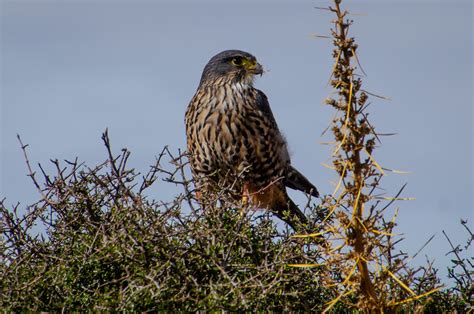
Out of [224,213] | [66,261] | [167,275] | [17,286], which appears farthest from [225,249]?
[17,286]

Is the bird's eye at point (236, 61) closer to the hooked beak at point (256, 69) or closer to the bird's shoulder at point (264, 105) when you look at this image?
the hooked beak at point (256, 69)

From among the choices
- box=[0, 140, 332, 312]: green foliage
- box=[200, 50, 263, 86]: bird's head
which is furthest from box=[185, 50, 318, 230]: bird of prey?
box=[0, 140, 332, 312]: green foliage

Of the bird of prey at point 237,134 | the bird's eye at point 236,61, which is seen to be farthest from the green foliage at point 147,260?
the bird's eye at point 236,61

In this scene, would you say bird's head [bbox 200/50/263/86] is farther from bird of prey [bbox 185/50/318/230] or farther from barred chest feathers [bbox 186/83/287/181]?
barred chest feathers [bbox 186/83/287/181]

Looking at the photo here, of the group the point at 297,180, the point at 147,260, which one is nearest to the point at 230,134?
the point at 297,180

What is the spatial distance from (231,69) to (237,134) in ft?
2.33

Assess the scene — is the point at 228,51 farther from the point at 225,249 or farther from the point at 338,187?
the point at 338,187

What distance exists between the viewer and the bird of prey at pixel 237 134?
17.9ft

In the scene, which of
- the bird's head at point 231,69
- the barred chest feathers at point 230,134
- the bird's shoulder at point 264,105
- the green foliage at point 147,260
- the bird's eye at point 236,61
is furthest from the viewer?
the bird's eye at point 236,61

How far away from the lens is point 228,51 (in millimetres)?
6086

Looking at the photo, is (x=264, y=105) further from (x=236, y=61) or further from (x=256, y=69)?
(x=236, y=61)

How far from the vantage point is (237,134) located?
547 centimetres

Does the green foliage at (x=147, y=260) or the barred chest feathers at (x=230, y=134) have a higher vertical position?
the barred chest feathers at (x=230, y=134)

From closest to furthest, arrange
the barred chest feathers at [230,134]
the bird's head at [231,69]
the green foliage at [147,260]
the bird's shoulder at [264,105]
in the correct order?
1. the green foliage at [147,260]
2. the barred chest feathers at [230,134]
3. the bird's shoulder at [264,105]
4. the bird's head at [231,69]
